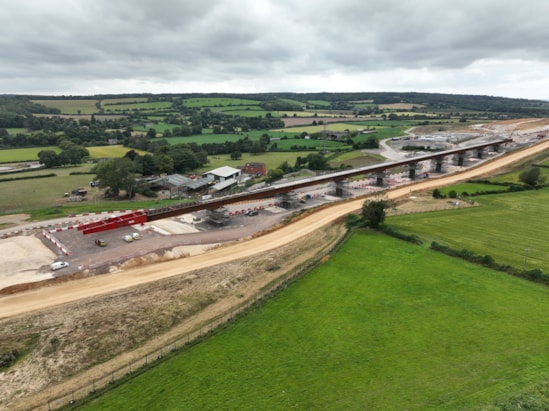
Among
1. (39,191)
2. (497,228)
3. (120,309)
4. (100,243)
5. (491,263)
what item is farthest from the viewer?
(39,191)

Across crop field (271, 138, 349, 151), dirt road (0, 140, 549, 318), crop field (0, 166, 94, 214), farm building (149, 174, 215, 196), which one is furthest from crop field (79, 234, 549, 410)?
crop field (271, 138, 349, 151)

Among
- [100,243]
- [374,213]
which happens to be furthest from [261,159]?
[100,243]

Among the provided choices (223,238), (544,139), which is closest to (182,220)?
(223,238)

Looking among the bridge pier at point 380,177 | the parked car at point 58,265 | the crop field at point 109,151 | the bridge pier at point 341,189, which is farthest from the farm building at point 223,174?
the parked car at point 58,265

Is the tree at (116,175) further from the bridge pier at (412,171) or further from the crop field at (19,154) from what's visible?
the bridge pier at (412,171)

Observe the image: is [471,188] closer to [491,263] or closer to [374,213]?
[374,213]
